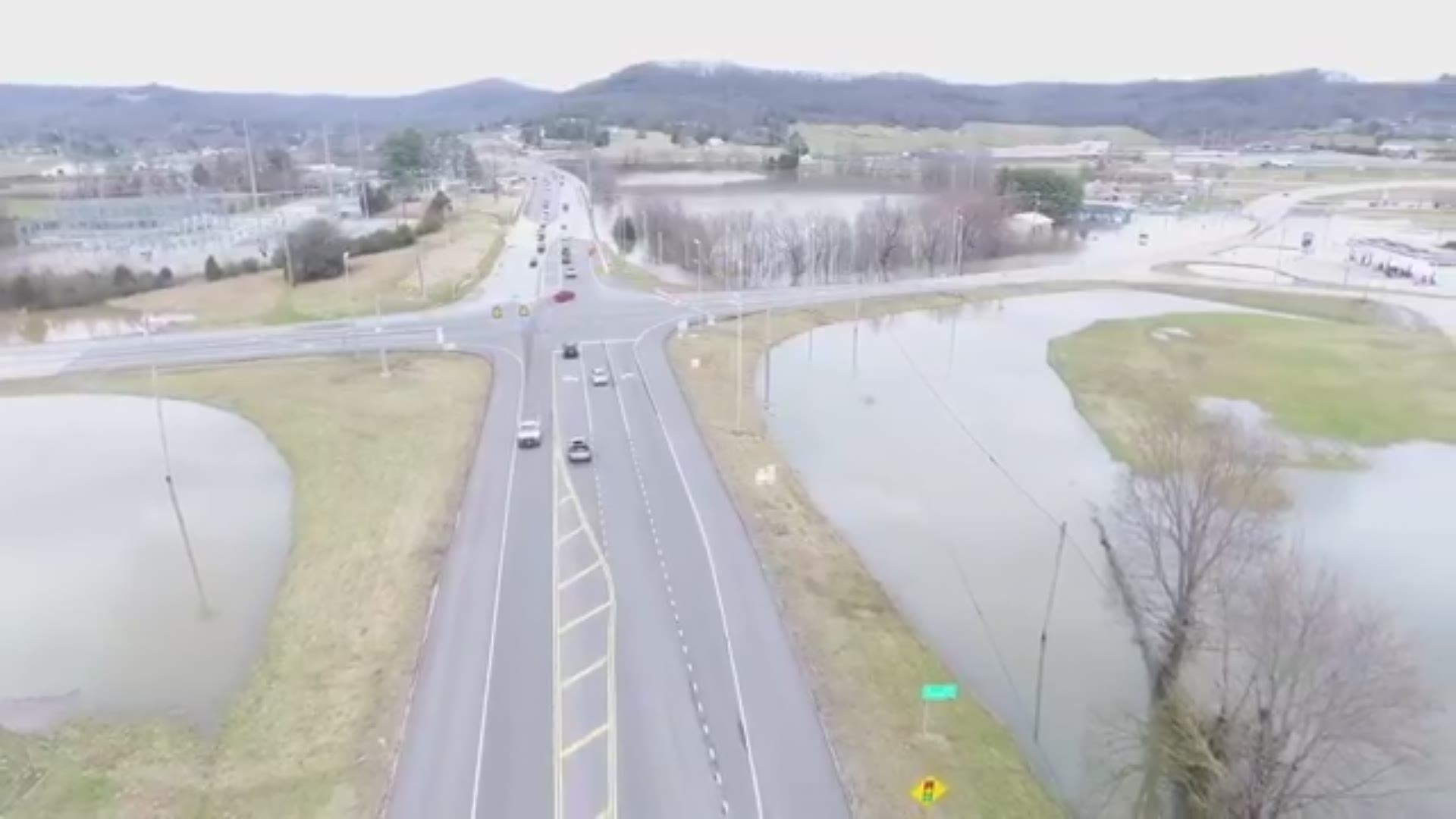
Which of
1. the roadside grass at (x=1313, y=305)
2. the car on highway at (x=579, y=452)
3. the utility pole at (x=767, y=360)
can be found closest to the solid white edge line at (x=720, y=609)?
the car on highway at (x=579, y=452)

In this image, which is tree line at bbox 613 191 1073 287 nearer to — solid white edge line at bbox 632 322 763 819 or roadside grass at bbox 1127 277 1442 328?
roadside grass at bbox 1127 277 1442 328

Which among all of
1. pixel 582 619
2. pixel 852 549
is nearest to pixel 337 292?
pixel 852 549

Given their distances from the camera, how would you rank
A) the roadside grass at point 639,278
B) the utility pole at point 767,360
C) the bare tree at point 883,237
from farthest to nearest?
the bare tree at point 883,237, the roadside grass at point 639,278, the utility pole at point 767,360

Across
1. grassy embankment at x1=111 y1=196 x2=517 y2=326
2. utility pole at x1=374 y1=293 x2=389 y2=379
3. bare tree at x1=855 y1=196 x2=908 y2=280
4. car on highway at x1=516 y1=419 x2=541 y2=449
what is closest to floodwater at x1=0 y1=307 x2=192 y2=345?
grassy embankment at x1=111 y1=196 x2=517 y2=326

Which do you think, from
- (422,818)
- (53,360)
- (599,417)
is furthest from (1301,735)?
(53,360)

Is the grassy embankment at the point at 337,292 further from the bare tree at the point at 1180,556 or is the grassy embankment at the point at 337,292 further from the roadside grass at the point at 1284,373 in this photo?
the bare tree at the point at 1180,556

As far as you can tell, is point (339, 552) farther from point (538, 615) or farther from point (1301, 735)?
point (1301, 735)
